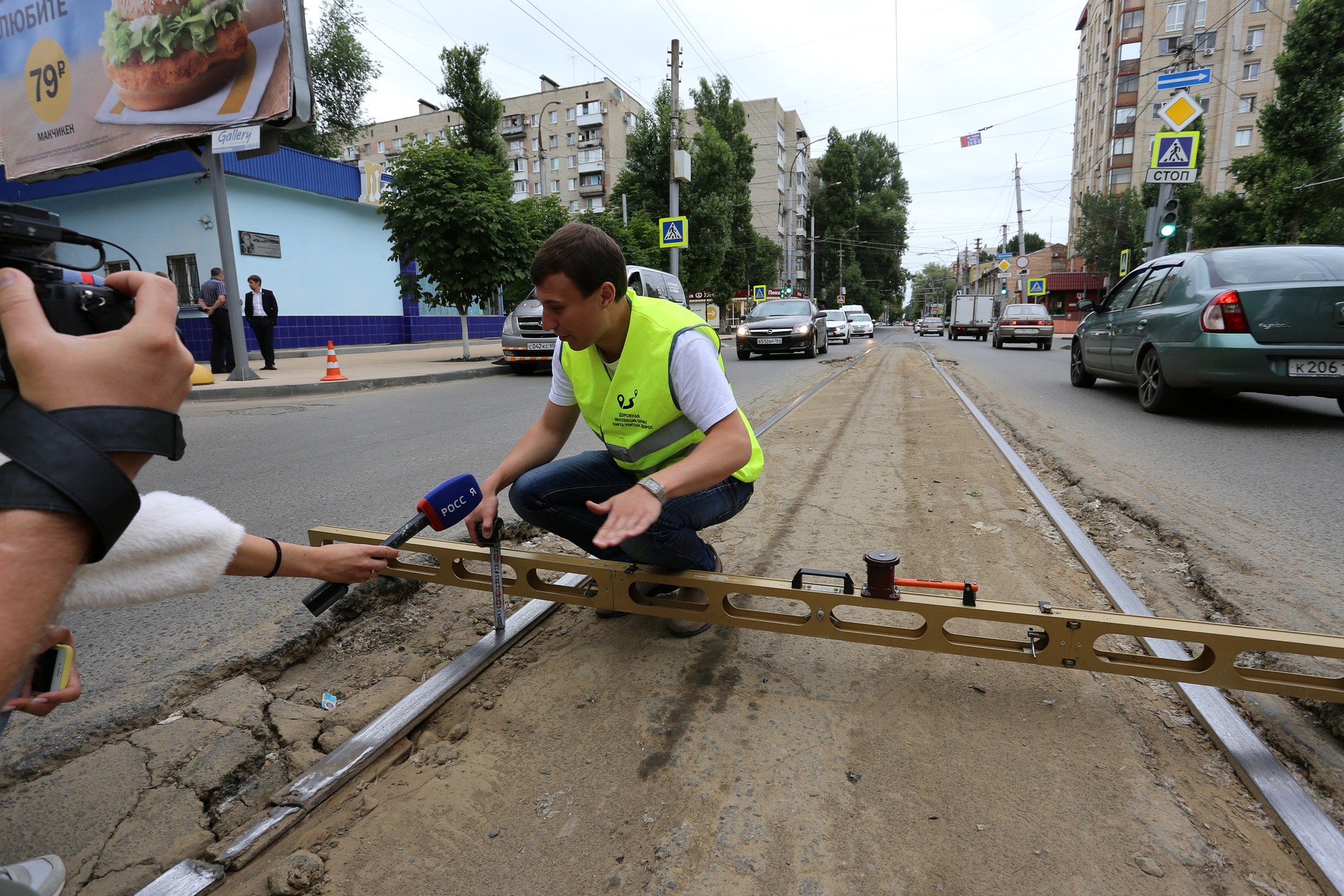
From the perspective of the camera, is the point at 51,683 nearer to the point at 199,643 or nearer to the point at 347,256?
the point at 199,643

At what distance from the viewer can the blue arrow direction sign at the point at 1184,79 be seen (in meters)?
13.1

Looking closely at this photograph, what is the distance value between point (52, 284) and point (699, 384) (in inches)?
60.4

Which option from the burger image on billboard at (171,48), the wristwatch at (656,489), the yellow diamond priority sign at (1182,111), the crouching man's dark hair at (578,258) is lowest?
the wristwatch at (656,489)

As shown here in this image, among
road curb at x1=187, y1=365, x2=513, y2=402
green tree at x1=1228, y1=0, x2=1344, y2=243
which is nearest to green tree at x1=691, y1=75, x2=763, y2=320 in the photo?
green tree at x1=1228, y1=0, x2=1344, y2=243

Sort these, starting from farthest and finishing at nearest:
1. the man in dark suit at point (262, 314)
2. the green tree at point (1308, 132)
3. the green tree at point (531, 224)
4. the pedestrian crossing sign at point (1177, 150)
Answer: the green tree at point (1308, 132) < the green tree at point (531, 224) < the man in dark suit at point (262, 314) < the pedestrian crossing sign at point (1177, 150)

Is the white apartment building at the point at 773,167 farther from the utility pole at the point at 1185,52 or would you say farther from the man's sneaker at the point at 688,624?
the man's sneaker at the point at 688,624

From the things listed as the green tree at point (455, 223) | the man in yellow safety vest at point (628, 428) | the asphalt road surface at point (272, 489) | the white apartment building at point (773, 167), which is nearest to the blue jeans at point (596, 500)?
the man in yellow safety vest at point (628, 428)

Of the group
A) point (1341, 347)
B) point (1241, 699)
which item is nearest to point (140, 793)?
point (1241, 699)

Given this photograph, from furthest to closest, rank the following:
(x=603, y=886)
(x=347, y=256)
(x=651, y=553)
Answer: (x=347, y=256)
(x=651, y=553)
(x=603, y=886)

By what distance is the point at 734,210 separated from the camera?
1423 inches

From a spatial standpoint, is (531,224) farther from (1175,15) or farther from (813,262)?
(1175,15)

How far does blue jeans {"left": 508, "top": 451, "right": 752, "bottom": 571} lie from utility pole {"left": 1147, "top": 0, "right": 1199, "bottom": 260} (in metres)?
15.4

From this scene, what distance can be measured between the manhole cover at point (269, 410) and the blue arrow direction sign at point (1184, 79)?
1564cm

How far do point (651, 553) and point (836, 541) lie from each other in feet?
4.78
